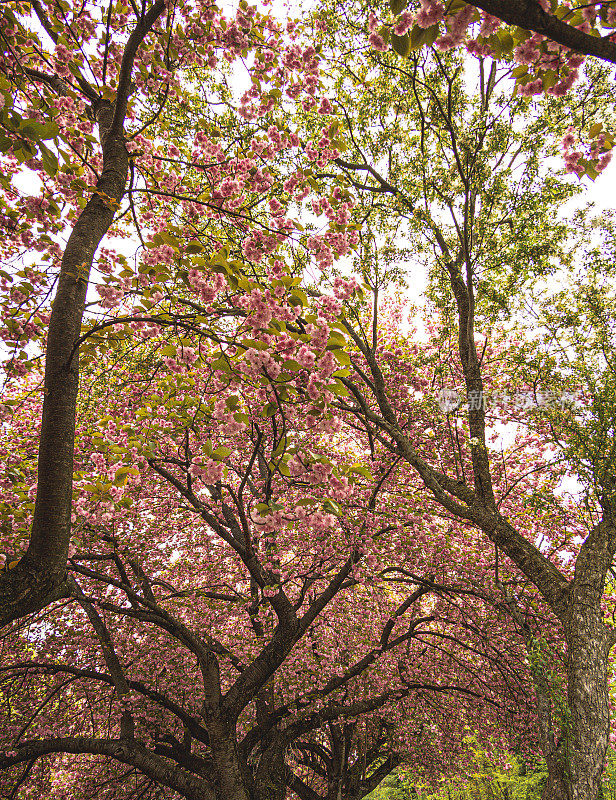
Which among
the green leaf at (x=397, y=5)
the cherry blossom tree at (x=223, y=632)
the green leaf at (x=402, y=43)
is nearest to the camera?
the green leaf at (x=397, y=5)

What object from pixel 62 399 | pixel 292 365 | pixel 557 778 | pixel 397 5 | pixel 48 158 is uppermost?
pixel 397 5

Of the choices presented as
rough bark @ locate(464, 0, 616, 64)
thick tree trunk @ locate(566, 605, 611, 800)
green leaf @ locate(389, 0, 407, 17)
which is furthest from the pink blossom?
thick tree trunk @ locate(566, 605, 611, 800)

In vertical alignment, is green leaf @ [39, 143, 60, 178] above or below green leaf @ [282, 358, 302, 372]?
above

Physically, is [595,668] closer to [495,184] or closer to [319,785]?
[495,184]

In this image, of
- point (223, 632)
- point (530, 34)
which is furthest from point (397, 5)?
point (223, 632)

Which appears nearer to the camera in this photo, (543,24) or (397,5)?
(543,24)

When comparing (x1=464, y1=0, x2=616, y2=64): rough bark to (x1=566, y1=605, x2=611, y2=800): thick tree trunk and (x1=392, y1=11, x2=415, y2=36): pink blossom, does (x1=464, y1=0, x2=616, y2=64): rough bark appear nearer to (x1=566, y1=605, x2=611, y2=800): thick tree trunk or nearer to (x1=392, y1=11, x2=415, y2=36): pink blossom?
(x1=392, y1=11, x2=415, y2=36): pink blossom

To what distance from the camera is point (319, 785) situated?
1452cm

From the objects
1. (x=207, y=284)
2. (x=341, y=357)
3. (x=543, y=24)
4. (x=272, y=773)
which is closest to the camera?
(x=543, y=24)

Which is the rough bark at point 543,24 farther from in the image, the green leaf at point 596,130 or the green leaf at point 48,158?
the green leaf at point 48,158

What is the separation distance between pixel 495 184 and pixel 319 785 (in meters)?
18.9

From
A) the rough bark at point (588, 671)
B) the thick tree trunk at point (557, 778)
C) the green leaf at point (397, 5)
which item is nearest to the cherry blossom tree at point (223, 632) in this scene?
the thick tree trunk at point (557, 778)

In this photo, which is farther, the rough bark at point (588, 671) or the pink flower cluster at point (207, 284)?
the rough bark at point (588, 671)

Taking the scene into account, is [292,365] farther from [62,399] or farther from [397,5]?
[397,5]
